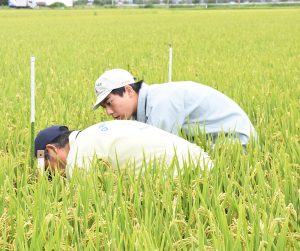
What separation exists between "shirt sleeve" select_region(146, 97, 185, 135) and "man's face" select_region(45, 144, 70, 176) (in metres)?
0.64

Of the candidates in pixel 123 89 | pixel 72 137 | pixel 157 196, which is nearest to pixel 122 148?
pixel 72 137

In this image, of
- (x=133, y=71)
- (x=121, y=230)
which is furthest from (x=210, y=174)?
(x=133, y=71)

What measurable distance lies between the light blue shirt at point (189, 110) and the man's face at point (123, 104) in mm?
49

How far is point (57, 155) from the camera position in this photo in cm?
264

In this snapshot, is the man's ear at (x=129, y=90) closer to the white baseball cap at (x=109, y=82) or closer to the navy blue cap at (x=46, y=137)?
the white baseball cap at (x=109, y=82)

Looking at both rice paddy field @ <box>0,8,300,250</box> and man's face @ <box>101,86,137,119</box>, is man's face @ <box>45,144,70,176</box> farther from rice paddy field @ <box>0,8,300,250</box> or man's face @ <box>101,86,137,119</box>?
man's face @ <box>101,86,137,119</box>

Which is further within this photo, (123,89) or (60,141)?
(123,89)

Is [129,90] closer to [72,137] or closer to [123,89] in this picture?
[123,89]

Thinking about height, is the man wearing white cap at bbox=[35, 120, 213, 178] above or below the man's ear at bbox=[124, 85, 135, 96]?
below

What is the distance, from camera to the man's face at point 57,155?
2.64 m

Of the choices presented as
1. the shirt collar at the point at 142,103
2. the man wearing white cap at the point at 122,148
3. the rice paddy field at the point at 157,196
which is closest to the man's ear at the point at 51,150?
the man wearing white cap at the point at 122,148

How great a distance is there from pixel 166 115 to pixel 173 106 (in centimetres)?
6

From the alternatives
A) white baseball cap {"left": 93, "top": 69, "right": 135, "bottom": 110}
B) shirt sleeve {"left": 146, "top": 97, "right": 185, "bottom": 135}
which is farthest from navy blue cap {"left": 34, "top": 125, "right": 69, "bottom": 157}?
shirt sleeve {"left": 146, "top": 97, "right": 185, "bottom": 135}

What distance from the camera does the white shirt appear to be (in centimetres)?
250
